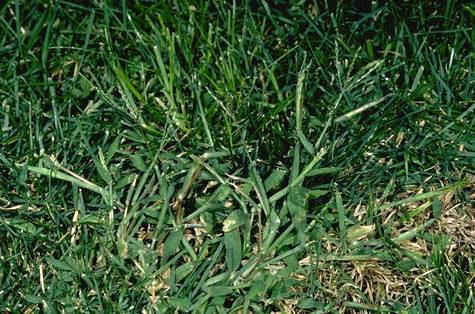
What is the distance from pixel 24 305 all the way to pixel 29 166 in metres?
0.41

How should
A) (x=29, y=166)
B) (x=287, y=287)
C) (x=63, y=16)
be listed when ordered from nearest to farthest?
(x=287, y=287), (x=29, y=166), (x=63, y=16)

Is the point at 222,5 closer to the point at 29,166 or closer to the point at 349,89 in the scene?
the point at 349,89

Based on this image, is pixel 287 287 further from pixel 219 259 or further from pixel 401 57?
pixel 401 57

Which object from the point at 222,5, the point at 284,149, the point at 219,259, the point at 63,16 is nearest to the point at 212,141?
the point at 284,149

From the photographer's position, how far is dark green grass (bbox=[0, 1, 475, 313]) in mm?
2400

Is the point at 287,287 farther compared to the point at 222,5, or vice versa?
the point at 222,5

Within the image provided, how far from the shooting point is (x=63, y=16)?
3262mm

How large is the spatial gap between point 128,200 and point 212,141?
304mm

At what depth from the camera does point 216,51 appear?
301 centimetres

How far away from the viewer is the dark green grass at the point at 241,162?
240cm

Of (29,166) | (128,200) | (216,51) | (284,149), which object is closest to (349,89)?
(284,149)

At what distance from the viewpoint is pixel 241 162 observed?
2621mm

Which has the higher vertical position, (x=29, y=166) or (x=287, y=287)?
(x=29, y=166)

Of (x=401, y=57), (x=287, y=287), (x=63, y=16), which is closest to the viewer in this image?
(x=287, y=287)
